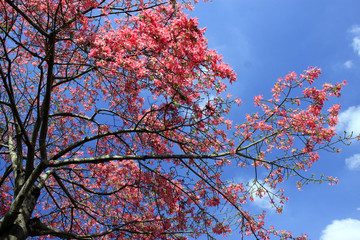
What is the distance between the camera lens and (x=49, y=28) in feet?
18.6

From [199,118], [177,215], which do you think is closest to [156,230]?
[177,215]

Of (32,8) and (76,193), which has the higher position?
(32,8)

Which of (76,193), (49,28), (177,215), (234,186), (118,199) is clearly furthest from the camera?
(76,193)

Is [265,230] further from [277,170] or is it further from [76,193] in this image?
[76,193]

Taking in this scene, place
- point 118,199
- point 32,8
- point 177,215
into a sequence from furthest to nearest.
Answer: point 118,199 < point 177,215 < point 32,8

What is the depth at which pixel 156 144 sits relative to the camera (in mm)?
7395

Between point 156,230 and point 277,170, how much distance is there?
10.7 feet

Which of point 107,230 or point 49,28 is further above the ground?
point 49,28

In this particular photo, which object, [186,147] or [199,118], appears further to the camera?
[186,147]

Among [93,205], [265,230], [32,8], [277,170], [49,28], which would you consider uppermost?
[32,8]

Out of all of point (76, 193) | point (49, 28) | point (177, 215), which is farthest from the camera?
point (76, 193)

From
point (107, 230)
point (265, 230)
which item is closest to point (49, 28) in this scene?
point (107, 230)

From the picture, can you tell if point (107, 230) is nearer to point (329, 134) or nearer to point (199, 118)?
point (199, 118)

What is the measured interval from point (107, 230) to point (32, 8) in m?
5.31
